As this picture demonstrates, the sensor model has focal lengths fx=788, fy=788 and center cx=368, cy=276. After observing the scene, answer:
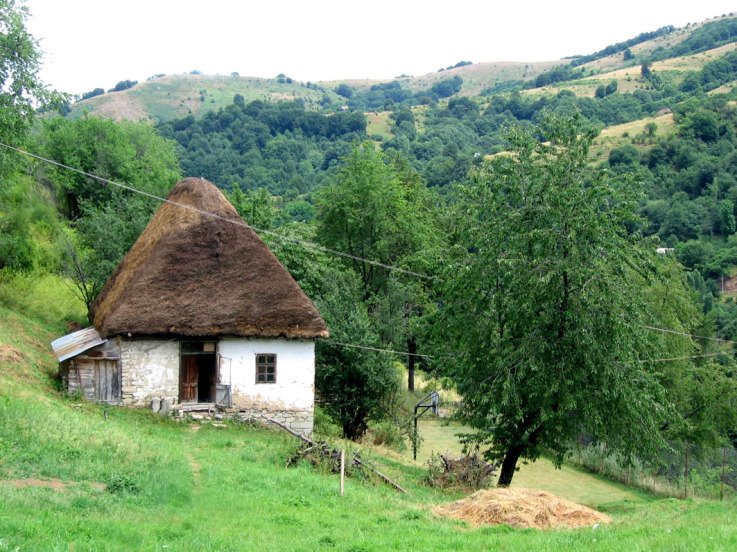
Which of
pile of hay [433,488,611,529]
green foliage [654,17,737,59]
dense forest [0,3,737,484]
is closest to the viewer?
pile of hay [433,488,611,529]

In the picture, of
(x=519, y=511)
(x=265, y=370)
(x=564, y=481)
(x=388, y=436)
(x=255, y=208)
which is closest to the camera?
(x=519, y=511)

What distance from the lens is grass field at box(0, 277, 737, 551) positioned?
1007cm

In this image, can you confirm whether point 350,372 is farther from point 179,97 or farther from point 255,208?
point 179,97

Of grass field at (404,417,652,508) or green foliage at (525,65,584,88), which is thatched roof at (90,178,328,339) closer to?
grass field at (404,417,652,508)

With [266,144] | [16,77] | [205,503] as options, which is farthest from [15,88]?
[266,144]

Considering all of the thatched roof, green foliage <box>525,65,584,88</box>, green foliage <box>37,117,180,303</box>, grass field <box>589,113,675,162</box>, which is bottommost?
the thatched roof

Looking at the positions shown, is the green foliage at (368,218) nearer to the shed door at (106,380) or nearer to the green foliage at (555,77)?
the shed door at (106,380)

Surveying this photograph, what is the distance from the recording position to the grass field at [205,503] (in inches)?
396

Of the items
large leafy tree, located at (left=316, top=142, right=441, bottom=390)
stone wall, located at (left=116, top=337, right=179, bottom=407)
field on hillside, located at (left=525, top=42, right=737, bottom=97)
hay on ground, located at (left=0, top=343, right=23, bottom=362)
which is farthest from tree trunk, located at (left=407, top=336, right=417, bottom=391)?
field on hillside, located at (left=525, top=42, right=737, bottom=97)

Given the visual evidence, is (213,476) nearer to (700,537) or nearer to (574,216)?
(700,537)

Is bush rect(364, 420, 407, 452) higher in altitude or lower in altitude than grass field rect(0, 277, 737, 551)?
lower

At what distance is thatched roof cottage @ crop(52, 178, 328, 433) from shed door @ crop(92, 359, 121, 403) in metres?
0.03

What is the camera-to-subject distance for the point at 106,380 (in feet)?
71.9

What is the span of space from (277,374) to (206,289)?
3176mm
